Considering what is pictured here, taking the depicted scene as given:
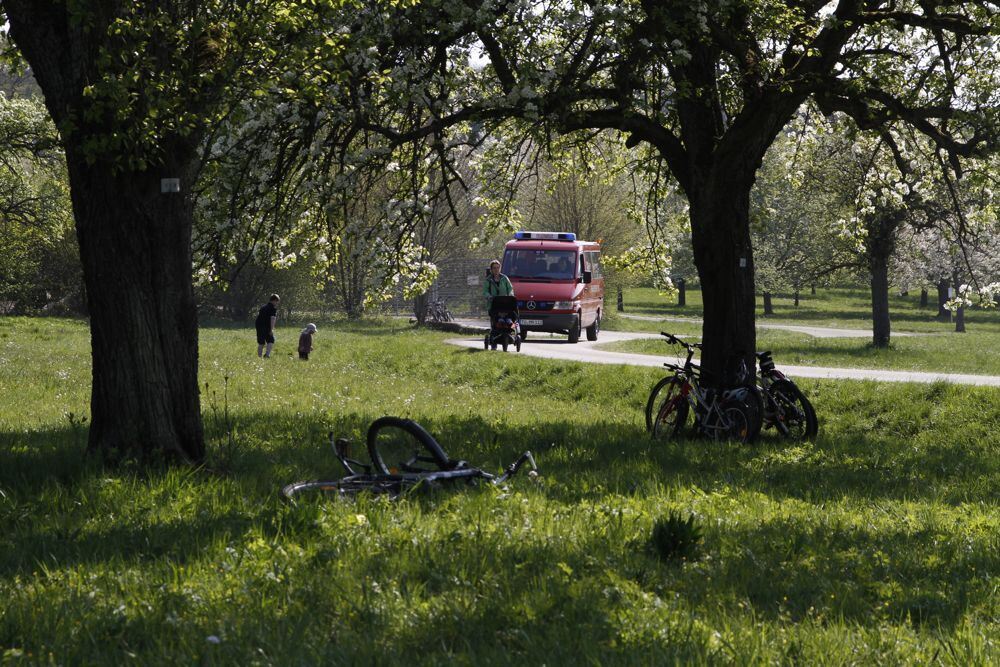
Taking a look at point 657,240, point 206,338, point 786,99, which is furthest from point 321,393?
point 206,338

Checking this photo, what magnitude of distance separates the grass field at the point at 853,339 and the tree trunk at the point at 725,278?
598cm

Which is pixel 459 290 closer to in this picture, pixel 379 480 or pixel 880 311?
pixel 880 311

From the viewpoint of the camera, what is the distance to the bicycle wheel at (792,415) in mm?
11508

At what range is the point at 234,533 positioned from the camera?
5305mm

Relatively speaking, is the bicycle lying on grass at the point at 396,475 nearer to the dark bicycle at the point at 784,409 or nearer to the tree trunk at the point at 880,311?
the dark bicycle at the point at 784,409

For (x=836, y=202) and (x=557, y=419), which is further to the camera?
(x=836, y=202)

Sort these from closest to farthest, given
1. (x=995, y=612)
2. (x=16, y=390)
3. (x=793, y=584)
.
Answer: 1. (x=995, y=612)
2. (x=793, y=584)
3. (x=16, y=390)

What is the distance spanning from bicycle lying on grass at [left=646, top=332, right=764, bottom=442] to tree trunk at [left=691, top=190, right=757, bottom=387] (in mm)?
546

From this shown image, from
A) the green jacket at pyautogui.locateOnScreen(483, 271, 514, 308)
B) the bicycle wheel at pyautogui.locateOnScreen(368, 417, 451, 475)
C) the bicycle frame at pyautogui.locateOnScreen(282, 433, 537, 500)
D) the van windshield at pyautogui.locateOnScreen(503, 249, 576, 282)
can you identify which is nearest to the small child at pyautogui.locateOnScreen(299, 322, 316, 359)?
the green jacket at pyautogui.locateOnScreen(483, 271, 514, 308)

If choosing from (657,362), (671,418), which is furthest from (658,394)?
(657,362)

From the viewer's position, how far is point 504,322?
24.5 meters

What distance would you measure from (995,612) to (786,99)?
24.9 ft

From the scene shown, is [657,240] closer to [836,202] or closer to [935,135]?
[935,135]

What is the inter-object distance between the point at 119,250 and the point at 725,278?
7.07 m
